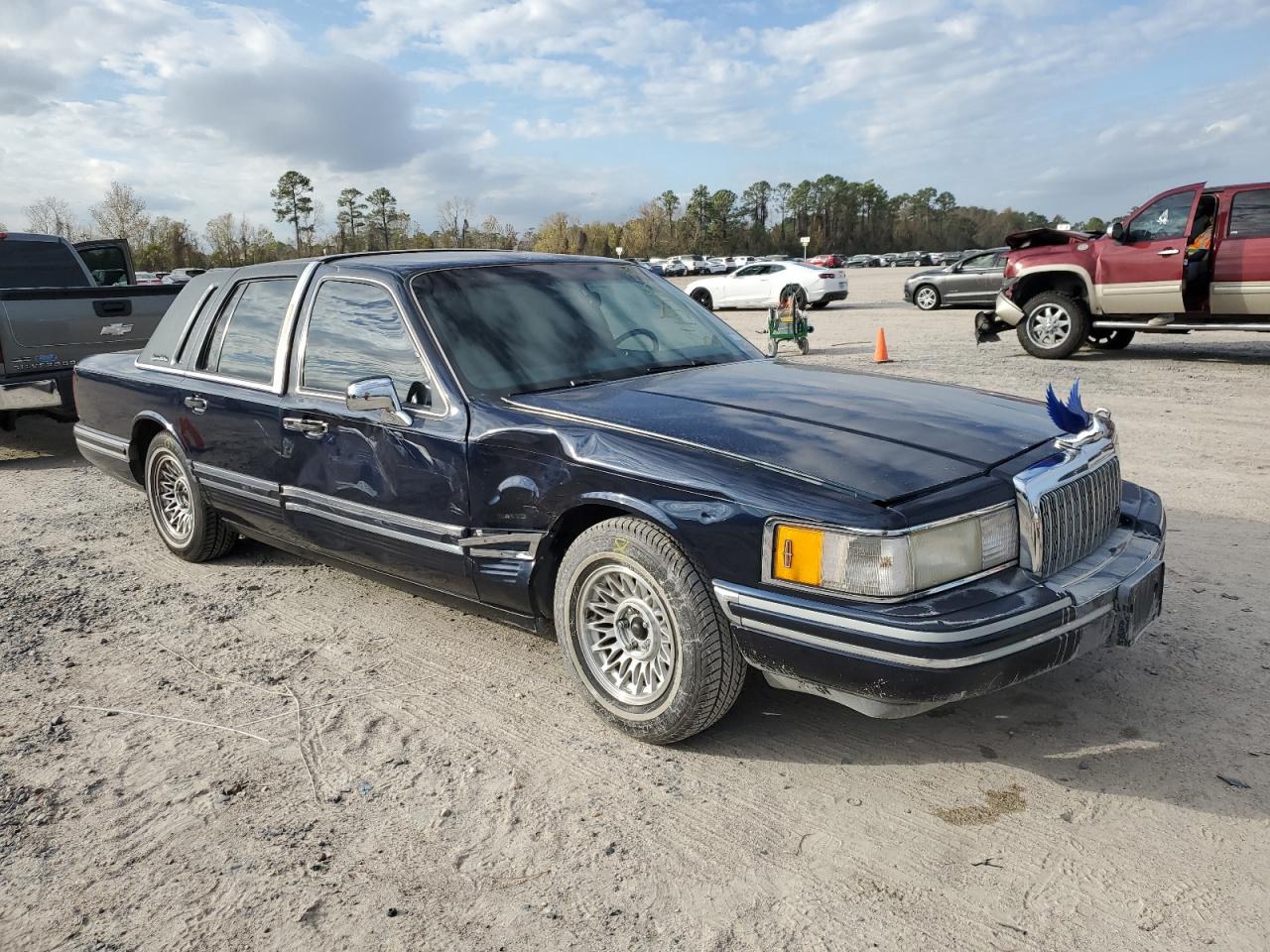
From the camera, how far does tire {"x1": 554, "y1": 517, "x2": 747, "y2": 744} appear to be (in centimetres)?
295

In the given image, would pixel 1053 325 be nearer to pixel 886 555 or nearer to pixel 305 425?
pixel 305 425

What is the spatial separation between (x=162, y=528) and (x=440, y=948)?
402 centimetres

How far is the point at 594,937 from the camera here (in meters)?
2.33

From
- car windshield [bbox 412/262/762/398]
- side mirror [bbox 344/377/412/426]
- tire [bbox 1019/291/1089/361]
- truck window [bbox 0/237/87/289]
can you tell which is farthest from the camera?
tire [bbox 1019/291/1089/361]

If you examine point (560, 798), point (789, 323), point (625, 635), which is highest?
point (789, 323)

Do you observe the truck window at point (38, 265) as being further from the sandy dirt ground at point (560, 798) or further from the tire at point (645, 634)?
the tire at point (645, 634)

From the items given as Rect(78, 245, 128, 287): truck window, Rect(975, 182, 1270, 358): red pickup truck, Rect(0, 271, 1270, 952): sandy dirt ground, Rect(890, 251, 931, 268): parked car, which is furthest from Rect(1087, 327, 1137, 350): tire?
Rect(890, 251, 931, 268): parked car

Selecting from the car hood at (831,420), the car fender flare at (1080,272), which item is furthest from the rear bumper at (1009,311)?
the car hood at (831,420)

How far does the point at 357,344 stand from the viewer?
4055 mm

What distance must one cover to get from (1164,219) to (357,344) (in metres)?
10.6

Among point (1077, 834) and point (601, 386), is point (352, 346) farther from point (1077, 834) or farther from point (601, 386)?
point (1077, 834)

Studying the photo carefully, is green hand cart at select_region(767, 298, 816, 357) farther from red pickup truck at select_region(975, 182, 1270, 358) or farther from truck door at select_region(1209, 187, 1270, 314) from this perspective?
Result: truck door at select_region(1209, 187, 1270, 314)

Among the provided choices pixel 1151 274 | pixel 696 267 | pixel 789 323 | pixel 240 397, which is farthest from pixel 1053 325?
pixel 696 267

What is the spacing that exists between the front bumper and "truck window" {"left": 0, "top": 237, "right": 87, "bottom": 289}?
9710mm
